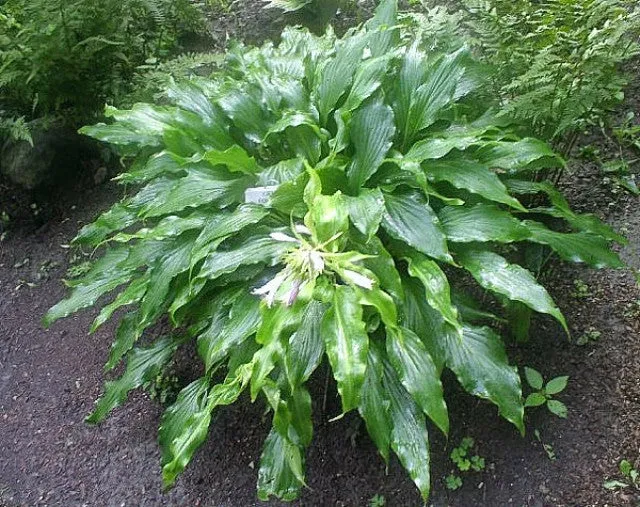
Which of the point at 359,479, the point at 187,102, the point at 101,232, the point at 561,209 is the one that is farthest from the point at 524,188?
the point at 101,232

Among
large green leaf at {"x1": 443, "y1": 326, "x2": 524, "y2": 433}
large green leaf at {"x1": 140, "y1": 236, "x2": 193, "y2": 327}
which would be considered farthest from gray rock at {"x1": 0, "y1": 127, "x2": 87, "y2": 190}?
large green leaf at {"x1": 443, "y1": 326, "x2": 524, "y2": 433}

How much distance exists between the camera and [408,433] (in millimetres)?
1857

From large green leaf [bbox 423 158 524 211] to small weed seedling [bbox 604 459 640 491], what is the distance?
0.94 meters

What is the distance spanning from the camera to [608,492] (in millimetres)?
1994

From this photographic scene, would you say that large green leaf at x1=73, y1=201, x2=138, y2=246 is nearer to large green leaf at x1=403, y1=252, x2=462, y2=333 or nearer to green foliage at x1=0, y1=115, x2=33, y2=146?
green foliage at x1=0, y1=115, x2=33, y2=146

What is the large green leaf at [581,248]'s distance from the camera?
211 cm

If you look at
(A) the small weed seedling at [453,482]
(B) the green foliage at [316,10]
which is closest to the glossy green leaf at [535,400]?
(A) the small weed seedling at [453,482]

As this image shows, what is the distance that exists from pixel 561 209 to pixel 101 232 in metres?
1.91

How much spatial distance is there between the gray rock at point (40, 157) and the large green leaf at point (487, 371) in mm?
2784

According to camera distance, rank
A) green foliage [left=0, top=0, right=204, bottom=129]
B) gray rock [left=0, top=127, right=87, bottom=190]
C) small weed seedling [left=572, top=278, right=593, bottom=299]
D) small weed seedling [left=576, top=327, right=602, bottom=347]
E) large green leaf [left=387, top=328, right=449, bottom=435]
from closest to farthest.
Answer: large green leaf [left=387, top=328, right=449, bottom=435], small weed seedling [left=576, top=327, right=602, bottom=347], small weed seedling [left=572, top=278, right=593, bottom=299], green foliage [left=0, top=0, right=204, bottom=129], gray rock [left=0, top=127, right=87, bottom=190]

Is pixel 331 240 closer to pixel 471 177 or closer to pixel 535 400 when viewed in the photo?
pixel 471 177

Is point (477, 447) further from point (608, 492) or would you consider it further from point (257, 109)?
point (257, 109)

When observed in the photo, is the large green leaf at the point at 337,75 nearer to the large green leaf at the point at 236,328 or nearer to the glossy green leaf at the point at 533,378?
the large green leaf at the point at 236,328

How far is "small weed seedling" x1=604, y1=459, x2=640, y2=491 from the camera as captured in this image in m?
2.00
